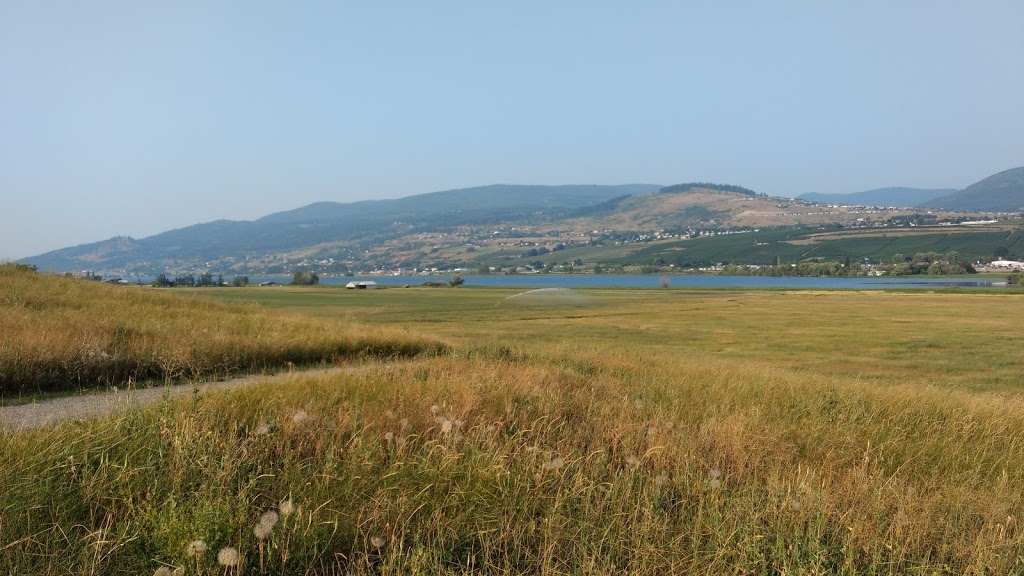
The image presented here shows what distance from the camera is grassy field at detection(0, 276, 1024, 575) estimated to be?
4.70m

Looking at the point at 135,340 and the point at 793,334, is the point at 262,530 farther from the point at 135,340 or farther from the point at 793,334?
the point at 793,334

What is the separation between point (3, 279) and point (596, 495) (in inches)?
1044

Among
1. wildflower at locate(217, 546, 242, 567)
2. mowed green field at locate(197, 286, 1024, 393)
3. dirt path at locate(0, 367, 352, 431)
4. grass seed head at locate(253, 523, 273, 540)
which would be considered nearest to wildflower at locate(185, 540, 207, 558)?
wildflower at locate(217, 546, 242, 567)

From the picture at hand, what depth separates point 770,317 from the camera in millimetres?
54469

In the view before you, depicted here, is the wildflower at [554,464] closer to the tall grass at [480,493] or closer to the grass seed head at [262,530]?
the tall grass at [480,493]

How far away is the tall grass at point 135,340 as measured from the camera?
38.2 ft

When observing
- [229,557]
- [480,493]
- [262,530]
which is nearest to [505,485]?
[480,493]

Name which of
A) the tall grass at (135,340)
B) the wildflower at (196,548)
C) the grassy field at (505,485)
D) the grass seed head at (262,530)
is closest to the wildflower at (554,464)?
the grassy field at (505,485)

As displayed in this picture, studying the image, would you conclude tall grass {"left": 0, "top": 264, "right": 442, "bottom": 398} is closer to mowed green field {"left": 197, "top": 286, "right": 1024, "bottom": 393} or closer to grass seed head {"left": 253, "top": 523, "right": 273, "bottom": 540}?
mowed green field {"left": 197, "top": 286, "right": 1024, "bottom": 393}

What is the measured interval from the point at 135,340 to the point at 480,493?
11451 millimetres

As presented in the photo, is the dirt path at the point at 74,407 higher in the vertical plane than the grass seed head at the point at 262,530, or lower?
lower

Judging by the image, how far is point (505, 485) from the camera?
19.9ft

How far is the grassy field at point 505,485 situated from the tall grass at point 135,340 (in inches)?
153

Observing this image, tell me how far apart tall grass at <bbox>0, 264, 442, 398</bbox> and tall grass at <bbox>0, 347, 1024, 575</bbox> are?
3823 mm
